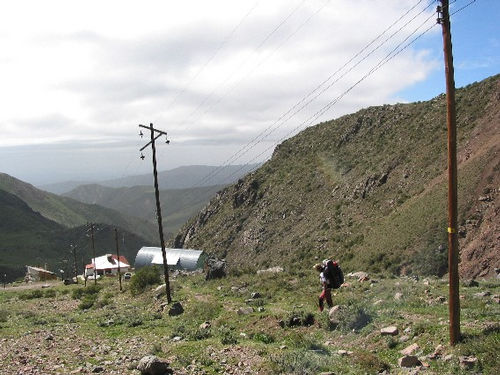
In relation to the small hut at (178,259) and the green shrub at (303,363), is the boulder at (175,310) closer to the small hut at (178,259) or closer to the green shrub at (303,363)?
the green shrub at (303,363)

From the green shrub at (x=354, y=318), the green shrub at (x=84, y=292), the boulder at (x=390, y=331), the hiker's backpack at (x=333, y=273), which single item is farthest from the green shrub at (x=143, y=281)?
the boulder at (x=390, y=331)

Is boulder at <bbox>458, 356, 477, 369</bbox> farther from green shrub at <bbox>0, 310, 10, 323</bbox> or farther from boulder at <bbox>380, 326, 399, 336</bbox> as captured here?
green shrub at <bbox>0, 310, 10, 323</bbox>

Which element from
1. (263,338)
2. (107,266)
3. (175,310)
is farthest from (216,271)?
(107,266)

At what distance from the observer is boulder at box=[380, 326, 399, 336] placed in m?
13.3

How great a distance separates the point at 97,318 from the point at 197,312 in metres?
7.21

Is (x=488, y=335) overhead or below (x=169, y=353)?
overhead

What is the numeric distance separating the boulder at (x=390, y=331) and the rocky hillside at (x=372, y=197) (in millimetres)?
22864

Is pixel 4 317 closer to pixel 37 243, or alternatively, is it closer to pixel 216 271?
pixel 216 271

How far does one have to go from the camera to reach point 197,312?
23.7 meters

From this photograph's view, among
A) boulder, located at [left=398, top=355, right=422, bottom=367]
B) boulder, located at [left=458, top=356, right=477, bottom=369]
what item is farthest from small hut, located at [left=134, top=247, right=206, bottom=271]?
boulder, located at [left=458, top=356, right=477, bottom=369]

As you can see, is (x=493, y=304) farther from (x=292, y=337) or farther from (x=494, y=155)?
(x=494, y=155)

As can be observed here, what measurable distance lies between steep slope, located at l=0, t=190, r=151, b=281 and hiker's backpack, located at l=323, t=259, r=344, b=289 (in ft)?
411

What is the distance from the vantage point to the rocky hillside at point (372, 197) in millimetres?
41281

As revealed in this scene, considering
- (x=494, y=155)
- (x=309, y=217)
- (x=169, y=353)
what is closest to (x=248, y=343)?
(x=169, y=353)
